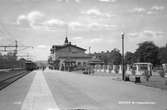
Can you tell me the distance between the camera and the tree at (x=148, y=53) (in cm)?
10962

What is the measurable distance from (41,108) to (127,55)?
443 feet

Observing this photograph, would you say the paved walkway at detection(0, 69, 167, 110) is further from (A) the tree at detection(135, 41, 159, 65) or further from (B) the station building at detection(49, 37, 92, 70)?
(A) the tree at detection(135, 41, 159, 65)

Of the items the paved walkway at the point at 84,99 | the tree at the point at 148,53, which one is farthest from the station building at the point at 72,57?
the paved walkway at the point at 84,99

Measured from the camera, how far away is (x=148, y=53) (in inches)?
4338

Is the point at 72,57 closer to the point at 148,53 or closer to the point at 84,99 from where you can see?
the point at 148,53

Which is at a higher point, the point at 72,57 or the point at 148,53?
the point at 148,53

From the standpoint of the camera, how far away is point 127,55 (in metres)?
143

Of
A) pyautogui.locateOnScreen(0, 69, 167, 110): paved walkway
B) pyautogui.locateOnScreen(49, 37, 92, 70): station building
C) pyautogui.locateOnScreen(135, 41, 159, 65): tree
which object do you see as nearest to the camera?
pyautogui.locateOnScreen(0, 69, 167, 110): paved walkway

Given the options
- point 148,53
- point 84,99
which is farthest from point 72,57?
point 84,99

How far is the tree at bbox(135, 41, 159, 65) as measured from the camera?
109625mm

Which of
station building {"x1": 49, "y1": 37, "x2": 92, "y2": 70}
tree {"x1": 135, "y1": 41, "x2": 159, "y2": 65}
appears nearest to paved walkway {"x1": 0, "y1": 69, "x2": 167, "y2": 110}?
station building {"x1": 49, "y1": 37, "x2": 92, "y2": 70}

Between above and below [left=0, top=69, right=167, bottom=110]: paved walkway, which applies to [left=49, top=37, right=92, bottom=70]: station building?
above

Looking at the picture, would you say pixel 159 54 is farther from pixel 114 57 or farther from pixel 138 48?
pixel 114 57

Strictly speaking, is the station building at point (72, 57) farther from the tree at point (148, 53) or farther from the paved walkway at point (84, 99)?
the paved walkway at point (84, 99)
